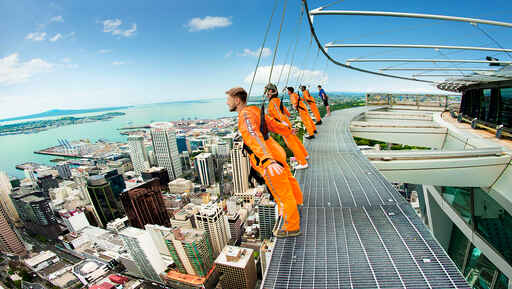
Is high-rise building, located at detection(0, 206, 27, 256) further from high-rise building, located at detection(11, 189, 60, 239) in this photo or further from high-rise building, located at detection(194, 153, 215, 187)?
high-rise building, located at detection(194, 153, 215, 187)

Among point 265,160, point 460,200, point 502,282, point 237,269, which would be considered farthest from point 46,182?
point 502,282

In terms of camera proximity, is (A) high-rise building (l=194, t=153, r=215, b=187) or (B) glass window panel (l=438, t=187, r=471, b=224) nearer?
(B) glass window panel (l=438, t=187, r=471, b=224)

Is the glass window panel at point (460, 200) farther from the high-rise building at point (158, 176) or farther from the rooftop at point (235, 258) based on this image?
the high-rise building at point (158, 176)

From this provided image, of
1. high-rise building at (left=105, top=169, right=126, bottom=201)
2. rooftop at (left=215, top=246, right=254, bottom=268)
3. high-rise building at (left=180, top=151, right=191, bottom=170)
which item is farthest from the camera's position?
high-rise building at (left=180, top=151, right=191, bottom=170)

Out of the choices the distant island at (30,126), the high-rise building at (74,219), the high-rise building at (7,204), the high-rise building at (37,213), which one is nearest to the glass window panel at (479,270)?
the high-rise building at (74,219)

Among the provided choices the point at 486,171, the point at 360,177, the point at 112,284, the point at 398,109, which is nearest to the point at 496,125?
the point at 486,171

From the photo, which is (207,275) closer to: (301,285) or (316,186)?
(316,186)

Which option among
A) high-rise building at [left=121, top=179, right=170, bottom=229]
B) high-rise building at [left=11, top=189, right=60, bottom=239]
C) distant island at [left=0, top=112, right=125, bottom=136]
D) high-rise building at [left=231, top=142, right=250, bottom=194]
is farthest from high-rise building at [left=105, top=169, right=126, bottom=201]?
distant island at [left=0, top=112, right=125, bottom=136]
